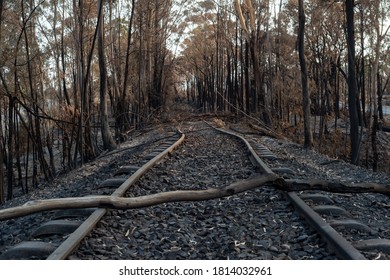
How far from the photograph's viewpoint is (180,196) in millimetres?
4410

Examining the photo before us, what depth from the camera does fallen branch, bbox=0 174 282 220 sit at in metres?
3.64

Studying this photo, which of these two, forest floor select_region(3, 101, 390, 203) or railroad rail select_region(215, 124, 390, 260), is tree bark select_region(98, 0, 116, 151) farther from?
railroad rail select_region(215, 124, 390, 260)

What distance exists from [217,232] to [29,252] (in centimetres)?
162

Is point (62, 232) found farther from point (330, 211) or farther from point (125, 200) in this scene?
point (330, 211)

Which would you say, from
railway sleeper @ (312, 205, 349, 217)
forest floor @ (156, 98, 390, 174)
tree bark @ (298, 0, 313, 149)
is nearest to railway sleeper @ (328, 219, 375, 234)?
railway sleeper @ (312, 205, 349, 217)

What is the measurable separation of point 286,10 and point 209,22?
12.5 meters

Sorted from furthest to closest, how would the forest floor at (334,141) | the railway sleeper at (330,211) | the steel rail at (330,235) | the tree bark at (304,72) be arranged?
1. the forest floor at (334,141)
2. the tree bark at (304,72)
3. the railway sleeper at (330,211)
4. the steel rail at (330,235)

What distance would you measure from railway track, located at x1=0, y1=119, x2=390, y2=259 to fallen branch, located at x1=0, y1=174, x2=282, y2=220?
120 millimetres

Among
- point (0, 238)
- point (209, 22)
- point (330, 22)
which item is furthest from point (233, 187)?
point (209, 22)

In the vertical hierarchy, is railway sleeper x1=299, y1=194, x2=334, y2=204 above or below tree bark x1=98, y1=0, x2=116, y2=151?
below

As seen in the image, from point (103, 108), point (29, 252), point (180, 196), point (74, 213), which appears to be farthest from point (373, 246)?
point (103, 108)

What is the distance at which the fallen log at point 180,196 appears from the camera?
371 cm

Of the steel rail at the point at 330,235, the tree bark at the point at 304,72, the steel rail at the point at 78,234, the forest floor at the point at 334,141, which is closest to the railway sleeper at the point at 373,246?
the steel rail at the point at 330,235

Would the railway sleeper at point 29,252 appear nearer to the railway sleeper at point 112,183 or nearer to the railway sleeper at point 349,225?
the railway sleeper at point 349,225
